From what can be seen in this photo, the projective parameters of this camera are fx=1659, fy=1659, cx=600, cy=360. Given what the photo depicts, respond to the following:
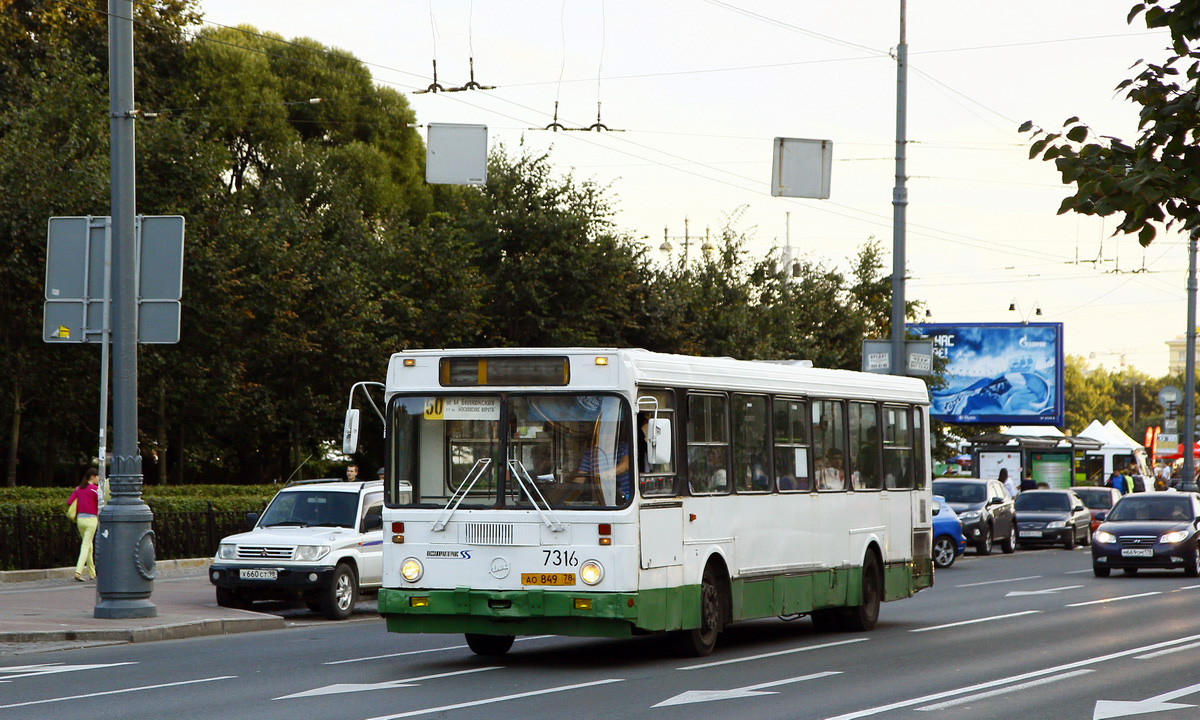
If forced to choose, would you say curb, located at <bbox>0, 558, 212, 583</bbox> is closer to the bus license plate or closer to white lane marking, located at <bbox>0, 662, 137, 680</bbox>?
white lane marking, located at <bbox>0, 662, 137, 680</bbox>

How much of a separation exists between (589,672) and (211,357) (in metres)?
21.1

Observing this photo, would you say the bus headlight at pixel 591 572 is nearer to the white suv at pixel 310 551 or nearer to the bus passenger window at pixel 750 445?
the bus passenger window at pixel 750 445

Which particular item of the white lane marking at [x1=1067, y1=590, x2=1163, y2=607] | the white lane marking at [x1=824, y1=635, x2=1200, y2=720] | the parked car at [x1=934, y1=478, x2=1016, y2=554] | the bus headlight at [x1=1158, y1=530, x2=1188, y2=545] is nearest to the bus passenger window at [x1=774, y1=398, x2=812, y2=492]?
the white lane marking at [x1=824, y1=635, x2=1200, y2=720]

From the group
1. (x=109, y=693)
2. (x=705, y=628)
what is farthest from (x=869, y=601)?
(x=109, y=693)

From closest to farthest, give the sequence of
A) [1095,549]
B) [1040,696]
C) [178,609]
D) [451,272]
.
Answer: [1040,696]
[178,609]
[1095,549]
[451,272]

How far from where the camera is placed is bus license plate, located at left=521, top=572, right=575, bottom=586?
43.5ft

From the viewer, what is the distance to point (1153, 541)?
2875 centimetres

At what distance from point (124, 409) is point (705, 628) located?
6998 millimetres

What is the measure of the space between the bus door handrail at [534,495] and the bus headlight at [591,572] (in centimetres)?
35

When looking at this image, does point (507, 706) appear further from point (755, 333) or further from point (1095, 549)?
point (755, 333)

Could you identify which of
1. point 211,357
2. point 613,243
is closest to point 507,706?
point 211,357

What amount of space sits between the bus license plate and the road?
28.9 inches

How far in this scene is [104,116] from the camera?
1331 inches

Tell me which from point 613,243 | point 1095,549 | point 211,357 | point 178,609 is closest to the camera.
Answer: point 178,609
